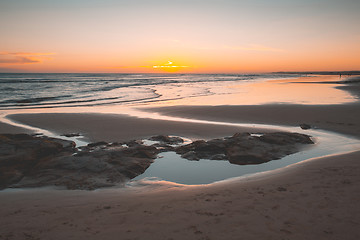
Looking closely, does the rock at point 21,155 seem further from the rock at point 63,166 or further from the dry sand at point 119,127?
the dry sand at point 119,127

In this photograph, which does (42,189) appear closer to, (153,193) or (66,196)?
(66,196)

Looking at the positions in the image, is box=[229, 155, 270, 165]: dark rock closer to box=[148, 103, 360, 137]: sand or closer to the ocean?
box=[148, 103, 360, 137]: sand

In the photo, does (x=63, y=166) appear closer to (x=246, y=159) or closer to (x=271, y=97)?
(x=246, y=159)

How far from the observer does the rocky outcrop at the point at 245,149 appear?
6621 millimetres

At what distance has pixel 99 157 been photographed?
6.16 meters

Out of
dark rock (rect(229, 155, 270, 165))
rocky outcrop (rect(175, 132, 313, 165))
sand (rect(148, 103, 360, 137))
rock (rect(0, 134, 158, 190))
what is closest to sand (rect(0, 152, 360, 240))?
rock (rect(0, 134, 158, 190))

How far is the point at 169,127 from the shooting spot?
10922 mm

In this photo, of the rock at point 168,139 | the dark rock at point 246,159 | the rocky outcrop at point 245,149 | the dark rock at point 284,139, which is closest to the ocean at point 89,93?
the rock at point 168,139

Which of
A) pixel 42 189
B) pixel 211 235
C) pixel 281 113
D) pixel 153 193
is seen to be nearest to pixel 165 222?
pixel 211 235

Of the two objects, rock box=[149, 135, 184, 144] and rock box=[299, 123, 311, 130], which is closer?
rock box=[149, 135, 184, 144]

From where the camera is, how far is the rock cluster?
523cm

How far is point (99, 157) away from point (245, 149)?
395 centimetres

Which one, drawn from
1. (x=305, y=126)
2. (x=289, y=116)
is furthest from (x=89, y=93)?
(x=305, y=126)

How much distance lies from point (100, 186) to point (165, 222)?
200 centimetres
